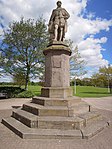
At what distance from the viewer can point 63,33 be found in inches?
350

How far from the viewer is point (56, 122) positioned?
602cm

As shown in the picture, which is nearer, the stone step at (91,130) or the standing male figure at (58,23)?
the stone step at (91,130)

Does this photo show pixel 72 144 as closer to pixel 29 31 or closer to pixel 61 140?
pixel 61 140

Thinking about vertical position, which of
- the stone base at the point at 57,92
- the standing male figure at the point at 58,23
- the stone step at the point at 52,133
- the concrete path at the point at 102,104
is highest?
the standing male figure at the point at 58,23

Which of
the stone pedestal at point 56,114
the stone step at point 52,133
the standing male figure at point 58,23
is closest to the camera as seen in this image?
the stone step at point 52,133

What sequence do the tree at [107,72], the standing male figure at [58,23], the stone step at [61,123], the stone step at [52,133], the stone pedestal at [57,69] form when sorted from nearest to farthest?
the stone step at [52,133], the stone step at [61,123], the stone pedestal at [57,69], the standing male figure at [58,23], the tree at [107,72]

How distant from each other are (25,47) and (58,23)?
13.9 metres

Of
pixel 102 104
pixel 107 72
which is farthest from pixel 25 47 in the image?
pixel 107 72

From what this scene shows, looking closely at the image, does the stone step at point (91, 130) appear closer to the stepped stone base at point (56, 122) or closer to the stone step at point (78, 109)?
the stepped stone base at point (56, 122)

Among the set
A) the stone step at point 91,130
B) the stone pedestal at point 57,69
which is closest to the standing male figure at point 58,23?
the stone pedestal at point 57,69

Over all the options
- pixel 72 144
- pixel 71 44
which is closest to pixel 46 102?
pixel 72 144

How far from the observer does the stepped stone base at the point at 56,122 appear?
18.0 ft

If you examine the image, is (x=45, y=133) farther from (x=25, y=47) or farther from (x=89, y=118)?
(x=25, y=47)

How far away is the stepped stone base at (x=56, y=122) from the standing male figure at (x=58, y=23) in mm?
3459
